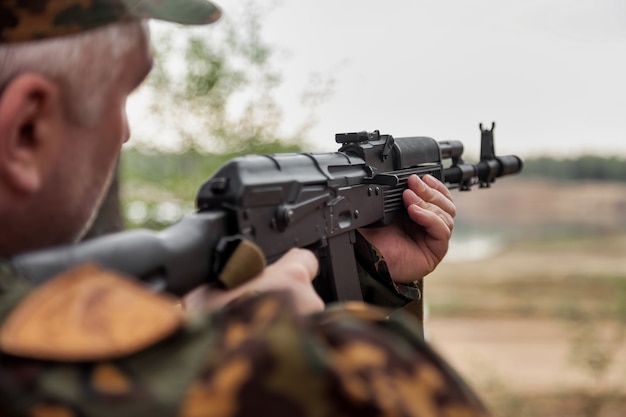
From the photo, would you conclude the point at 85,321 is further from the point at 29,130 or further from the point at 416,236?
the point at 416,236

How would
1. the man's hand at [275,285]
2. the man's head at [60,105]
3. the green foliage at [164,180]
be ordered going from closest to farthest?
the man's head at [60,105], the man's hand at [275,285], the green foliage at [164,180]

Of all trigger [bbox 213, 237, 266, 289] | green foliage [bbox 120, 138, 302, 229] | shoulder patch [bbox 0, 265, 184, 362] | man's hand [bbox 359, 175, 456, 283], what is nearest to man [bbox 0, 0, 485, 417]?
shoulder patch [bbox 0, 265, 184, 362]

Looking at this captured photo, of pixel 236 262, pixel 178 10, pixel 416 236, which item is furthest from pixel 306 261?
pixel 416 236

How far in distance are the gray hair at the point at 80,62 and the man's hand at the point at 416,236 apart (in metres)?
0.86

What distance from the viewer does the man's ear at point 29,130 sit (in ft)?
1.93

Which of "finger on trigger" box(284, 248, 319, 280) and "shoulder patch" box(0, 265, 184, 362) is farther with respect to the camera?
"finger on trigger" box(284, 248, 319, 280)

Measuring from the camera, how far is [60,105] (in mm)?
619

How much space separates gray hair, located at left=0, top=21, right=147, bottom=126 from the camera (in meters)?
0.61

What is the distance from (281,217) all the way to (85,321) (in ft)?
1.61

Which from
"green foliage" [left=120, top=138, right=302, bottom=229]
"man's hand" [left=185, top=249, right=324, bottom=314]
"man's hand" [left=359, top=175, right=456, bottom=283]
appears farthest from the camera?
"green foliage" [left=120, top=138, right=302, bottom=229]

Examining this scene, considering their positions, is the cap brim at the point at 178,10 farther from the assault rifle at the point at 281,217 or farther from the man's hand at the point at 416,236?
the man's hand at the point at 416,236

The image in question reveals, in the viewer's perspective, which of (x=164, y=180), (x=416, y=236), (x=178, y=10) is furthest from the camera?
(x=164, y=180)

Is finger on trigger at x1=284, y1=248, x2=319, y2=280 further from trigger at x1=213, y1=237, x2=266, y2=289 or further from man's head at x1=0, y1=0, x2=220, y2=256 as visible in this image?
man's head at x1=0, y1=0, x2=220, y2=256

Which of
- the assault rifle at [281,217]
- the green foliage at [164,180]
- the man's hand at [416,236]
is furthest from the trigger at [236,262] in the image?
the green foliage at [164,180]
